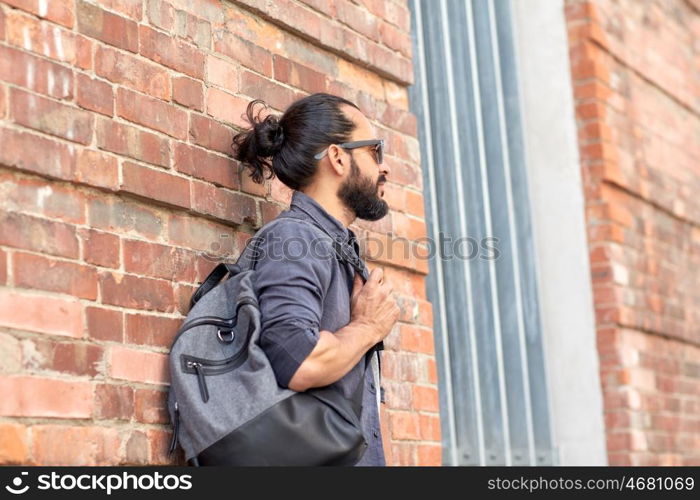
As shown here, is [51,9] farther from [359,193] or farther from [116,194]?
[359,193]

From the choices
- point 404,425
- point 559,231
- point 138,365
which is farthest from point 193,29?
point 559,231

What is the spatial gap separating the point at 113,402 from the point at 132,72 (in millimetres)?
942

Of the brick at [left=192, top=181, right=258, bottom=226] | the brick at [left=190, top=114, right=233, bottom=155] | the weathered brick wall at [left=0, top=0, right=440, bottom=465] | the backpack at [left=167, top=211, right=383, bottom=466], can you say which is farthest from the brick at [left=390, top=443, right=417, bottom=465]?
the brick at [left=190, top=114, right=233, bottom=155]

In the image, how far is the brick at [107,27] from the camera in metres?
3.18

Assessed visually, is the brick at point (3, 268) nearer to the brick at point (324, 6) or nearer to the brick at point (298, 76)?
the brick at point (298, 76)

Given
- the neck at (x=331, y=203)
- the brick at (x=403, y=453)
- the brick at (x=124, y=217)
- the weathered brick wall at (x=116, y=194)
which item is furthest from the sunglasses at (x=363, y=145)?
the brick at (x=403, y=453)

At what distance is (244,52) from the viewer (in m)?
3.78

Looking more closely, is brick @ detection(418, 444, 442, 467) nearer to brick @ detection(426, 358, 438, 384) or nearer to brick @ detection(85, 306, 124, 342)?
brick @ detection(426, 358, 438, 384)

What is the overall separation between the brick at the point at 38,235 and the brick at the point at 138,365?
0.97 ft

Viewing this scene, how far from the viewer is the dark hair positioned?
3.66m

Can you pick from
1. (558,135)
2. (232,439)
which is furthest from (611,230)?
(232,439)

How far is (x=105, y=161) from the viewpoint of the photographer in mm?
3146

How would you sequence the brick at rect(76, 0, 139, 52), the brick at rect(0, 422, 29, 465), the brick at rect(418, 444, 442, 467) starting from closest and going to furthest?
the brick at rect(0, 422, 29, 465), the brick at rect(76, 0, 139, 52), the brick at rect(418, 444, 442, 467)

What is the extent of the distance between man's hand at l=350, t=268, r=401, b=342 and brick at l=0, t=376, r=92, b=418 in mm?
799
